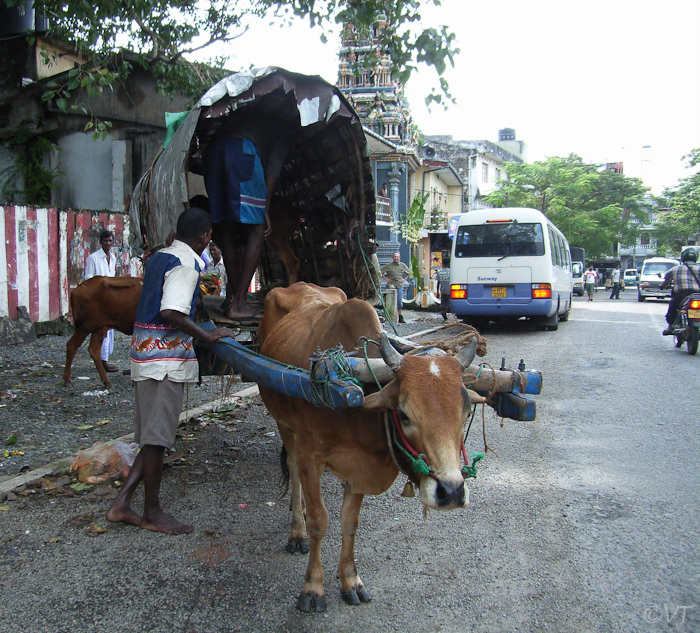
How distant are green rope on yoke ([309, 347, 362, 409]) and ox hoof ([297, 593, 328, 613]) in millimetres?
965

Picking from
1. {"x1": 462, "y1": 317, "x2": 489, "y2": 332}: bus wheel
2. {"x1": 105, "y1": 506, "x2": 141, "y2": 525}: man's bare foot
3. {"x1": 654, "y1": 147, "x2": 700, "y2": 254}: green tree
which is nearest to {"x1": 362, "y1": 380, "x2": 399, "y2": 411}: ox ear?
{"x1": 105, "y1": 506, "x2": 141, "y2": 525}: man's bare foot

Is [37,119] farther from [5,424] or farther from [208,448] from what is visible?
[208,448]

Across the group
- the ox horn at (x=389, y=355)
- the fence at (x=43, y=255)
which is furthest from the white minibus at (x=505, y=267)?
the ox horn at (x=389, y=355)

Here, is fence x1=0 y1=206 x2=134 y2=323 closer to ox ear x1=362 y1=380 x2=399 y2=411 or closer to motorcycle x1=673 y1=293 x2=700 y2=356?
ox ear x1=362 y1=380 x2=399 y2=411

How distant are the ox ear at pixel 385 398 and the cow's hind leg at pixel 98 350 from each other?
580cm

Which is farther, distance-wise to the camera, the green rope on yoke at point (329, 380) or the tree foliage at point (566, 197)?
the tree foliage at point (566, 197)

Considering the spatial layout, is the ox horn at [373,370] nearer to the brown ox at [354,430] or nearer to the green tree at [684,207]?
the brown ox at [354,430]

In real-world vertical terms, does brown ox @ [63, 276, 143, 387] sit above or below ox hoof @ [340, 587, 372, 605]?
above

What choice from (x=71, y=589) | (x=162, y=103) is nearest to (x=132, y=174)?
(x=162, y=103)

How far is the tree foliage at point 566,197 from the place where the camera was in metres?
35.8

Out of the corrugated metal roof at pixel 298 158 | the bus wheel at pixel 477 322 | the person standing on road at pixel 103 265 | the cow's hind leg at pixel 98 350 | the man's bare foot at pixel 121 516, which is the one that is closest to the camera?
the man's bare foot at pixel 121 516

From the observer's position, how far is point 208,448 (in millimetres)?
5316

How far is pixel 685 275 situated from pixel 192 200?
9012 millimetres

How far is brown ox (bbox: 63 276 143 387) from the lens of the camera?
7305 millimetres
